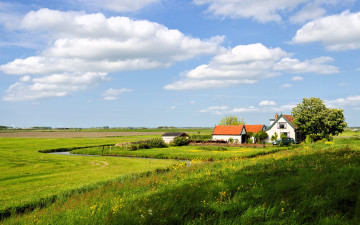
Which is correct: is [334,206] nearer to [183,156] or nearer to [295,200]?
[295,200]

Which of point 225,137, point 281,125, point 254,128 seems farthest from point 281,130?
point 225,137

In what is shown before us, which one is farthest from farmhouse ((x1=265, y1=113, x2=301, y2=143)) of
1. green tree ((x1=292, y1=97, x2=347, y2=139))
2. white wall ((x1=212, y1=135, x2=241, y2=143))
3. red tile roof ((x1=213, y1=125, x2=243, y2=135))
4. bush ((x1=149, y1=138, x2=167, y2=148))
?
bush ((x1=149, y1=138, x2=167, y2=148))

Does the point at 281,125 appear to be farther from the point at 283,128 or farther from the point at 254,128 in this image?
the point at 254,128

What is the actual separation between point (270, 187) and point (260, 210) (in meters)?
3.01

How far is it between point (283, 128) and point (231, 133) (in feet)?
43.6

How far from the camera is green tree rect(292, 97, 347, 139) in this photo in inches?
2345

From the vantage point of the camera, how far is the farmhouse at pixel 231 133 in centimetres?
6744

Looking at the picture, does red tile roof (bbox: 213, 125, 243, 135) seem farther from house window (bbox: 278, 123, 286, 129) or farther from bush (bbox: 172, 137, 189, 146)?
bush (bbox: 172, 137, 189, 146)

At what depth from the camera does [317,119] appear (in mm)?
59281

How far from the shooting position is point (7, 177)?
23438mm

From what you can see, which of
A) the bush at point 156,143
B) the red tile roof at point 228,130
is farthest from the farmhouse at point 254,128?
the bush at point 156,143

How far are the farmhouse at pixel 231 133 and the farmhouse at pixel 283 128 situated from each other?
652 cm

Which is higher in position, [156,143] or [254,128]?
[254,128]

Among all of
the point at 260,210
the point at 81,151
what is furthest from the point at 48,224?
the point at 81,151
